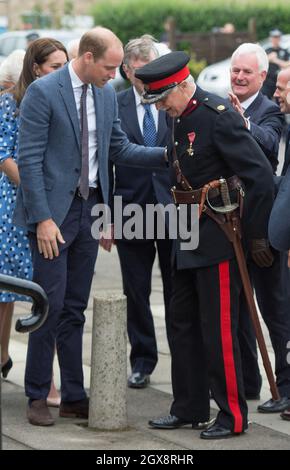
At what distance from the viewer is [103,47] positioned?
6457 millimetres

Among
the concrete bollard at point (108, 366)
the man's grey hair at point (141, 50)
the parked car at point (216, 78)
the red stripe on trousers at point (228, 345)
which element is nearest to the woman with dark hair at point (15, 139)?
the concrete bollard at point (108, 366)

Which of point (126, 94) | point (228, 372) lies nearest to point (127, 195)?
point (126, 94)

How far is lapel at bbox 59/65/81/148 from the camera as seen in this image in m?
6.50

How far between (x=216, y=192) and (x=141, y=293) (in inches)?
63.9

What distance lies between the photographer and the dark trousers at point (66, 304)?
653cm

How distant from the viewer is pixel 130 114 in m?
7.55

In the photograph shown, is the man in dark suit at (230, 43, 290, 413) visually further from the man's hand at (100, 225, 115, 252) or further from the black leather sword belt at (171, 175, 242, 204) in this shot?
the man's hand at (100, 225, 115, 252)

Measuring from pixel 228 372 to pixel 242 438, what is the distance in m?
0.34

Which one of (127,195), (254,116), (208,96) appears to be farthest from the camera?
(127,195)

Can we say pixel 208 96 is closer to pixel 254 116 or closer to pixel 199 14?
pixel 254 116

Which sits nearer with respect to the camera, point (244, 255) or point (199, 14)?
point (244, 255)

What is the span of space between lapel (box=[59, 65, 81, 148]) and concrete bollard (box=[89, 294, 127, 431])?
90cm

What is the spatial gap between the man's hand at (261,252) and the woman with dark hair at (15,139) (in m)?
1.23

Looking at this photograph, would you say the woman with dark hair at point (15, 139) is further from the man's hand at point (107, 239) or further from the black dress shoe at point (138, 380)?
the black dress shoe at point (138, 380)
